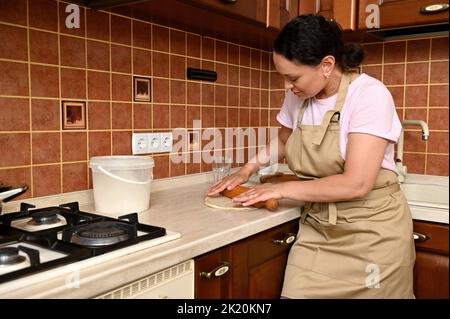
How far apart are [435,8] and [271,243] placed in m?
0.98

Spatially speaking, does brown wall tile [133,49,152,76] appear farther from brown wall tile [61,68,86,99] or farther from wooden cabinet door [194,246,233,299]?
wooden cabinet door [194,246,233,299]

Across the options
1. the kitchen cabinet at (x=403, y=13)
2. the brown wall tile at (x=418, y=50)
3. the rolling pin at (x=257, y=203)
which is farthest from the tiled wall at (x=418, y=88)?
the rolling pin at (x=257, y=203)

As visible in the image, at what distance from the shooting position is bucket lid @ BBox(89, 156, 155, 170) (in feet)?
3.97

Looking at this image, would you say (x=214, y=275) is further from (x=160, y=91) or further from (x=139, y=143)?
(x=160, y=91)

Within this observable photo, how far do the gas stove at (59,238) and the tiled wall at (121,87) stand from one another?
0.63 ft

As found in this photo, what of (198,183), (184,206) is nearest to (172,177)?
(198,183)

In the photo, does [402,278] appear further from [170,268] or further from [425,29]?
[425,29]

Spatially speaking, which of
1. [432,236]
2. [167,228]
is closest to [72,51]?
[167,228]

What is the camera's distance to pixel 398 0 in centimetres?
157

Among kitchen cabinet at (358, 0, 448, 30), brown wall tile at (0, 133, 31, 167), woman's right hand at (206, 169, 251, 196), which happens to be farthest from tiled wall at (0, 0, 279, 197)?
kitchen cabinet at (358, 0, 448, 30)

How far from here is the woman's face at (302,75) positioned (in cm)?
123

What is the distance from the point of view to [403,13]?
1552 millimetres

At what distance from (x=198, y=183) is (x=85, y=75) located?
2.11 ft

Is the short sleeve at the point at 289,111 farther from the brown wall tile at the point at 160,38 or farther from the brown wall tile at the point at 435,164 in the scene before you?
the brown wall tile at the point at 435,164
